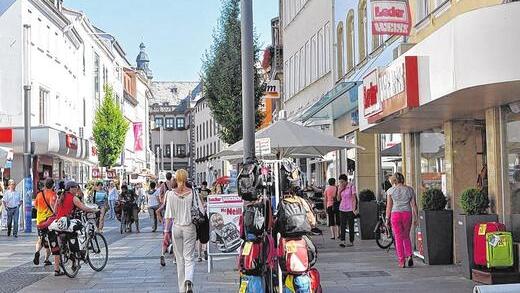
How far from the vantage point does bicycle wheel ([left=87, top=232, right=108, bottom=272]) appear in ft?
46.3

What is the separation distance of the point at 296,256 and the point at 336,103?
14.1 metres

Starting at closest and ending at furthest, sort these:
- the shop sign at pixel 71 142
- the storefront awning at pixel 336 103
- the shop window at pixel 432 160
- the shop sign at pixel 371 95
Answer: the shop sign at pixel 371 95 → the shop window at pixel 432 160 → the storefront awning at pixel 336 103 → the shop sign at pixel 71 142

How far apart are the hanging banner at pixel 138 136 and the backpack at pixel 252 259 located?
69.4 meters

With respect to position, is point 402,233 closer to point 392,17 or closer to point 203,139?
point 392,17

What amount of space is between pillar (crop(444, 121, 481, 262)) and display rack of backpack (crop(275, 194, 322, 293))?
19.5 ft

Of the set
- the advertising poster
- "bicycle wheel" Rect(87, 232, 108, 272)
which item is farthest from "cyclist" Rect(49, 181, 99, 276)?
the advertising poster

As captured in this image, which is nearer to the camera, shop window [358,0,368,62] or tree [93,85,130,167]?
shop window [358,0,368,62]

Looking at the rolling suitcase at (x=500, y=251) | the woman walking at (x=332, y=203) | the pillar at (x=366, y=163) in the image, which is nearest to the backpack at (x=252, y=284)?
the rolling suitcase at (x=500, y=251)

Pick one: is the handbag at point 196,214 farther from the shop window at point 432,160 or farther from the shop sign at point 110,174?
the shop sign at point 110,174

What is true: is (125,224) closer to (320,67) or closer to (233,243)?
(320,67)

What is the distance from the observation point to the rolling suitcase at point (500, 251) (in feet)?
34.9

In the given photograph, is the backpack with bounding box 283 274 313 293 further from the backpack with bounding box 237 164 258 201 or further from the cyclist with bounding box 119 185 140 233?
the cyclist with bounding box 119 185 140 233

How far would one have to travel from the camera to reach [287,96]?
40406mm

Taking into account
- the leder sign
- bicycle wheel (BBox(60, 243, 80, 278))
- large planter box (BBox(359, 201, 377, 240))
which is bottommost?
bicycle wheel (BBox(60, 243, 80, 278))
